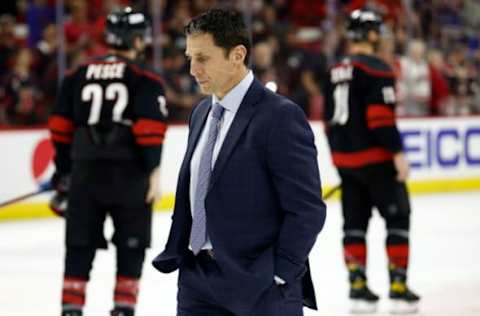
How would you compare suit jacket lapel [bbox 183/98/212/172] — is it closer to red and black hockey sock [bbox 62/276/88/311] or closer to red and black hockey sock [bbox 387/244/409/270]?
red and black hockey sock [bbox 62/276/88/311]

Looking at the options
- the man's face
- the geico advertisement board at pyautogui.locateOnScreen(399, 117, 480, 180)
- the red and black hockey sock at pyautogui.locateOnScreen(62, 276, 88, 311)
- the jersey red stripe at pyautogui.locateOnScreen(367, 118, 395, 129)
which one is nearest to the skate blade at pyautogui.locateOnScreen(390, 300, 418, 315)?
the jersey red stripe at pyautogui.locateOnScreen(367, 118, 395, 129)

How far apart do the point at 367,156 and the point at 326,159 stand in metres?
5.95

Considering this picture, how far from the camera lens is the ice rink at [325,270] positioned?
6793 mm

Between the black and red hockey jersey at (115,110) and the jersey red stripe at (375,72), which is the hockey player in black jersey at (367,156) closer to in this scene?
the jersey red stripe at (375,72)

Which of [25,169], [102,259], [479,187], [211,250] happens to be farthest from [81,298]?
[479,187]

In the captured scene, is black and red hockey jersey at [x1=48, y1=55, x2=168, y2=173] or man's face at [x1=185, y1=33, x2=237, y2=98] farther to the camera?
black and red hockey jersey at [x1=48, y1=55, x2=168, y2=173]

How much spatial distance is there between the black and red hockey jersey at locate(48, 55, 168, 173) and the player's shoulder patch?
1332 millimetres

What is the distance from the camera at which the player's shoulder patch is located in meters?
6.40

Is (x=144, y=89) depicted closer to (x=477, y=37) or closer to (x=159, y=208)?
(x=159, y=208)

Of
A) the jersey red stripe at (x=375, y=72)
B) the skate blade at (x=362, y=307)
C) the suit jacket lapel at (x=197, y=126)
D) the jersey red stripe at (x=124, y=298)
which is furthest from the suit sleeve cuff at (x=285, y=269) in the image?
the skate blade at (x=362, y=307)

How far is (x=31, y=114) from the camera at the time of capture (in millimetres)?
11023

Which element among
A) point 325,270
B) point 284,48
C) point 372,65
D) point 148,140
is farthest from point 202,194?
point 284,48

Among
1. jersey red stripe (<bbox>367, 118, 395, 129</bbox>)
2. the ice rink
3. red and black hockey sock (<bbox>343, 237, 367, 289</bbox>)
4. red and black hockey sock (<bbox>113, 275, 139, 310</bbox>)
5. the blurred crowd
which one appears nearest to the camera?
red and black hockey sock (<bbox>113, 275, 139, 310</bbox>)

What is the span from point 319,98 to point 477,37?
292cm
